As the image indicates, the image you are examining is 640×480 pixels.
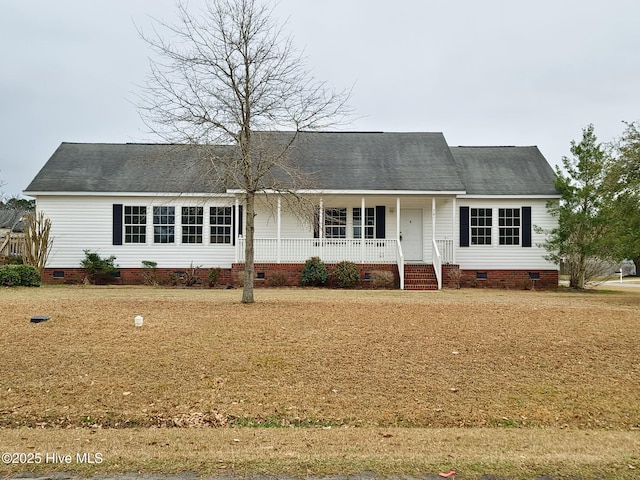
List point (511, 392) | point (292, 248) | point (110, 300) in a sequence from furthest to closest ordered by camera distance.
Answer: point (292, 248), point (110, 300), point (511, 392)

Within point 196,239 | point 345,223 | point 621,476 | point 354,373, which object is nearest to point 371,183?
point 345,223

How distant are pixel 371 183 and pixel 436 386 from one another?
1371 cm

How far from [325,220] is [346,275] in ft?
9.37

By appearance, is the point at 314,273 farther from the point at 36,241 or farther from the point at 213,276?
the point at 36,241

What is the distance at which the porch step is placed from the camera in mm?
19391

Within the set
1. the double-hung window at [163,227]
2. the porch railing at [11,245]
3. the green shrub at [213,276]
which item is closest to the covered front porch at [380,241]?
the green shrub at [213,276]

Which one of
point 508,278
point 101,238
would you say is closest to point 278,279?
point 101,238

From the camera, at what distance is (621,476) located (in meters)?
4.70

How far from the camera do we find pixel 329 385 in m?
7.60

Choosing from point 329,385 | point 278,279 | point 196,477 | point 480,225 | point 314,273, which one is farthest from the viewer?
point 480,225

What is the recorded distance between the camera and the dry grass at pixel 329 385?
5484 mm

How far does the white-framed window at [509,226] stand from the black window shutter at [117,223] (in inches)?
572

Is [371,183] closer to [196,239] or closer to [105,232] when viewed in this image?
[196,239]

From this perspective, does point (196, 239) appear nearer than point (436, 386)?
No
